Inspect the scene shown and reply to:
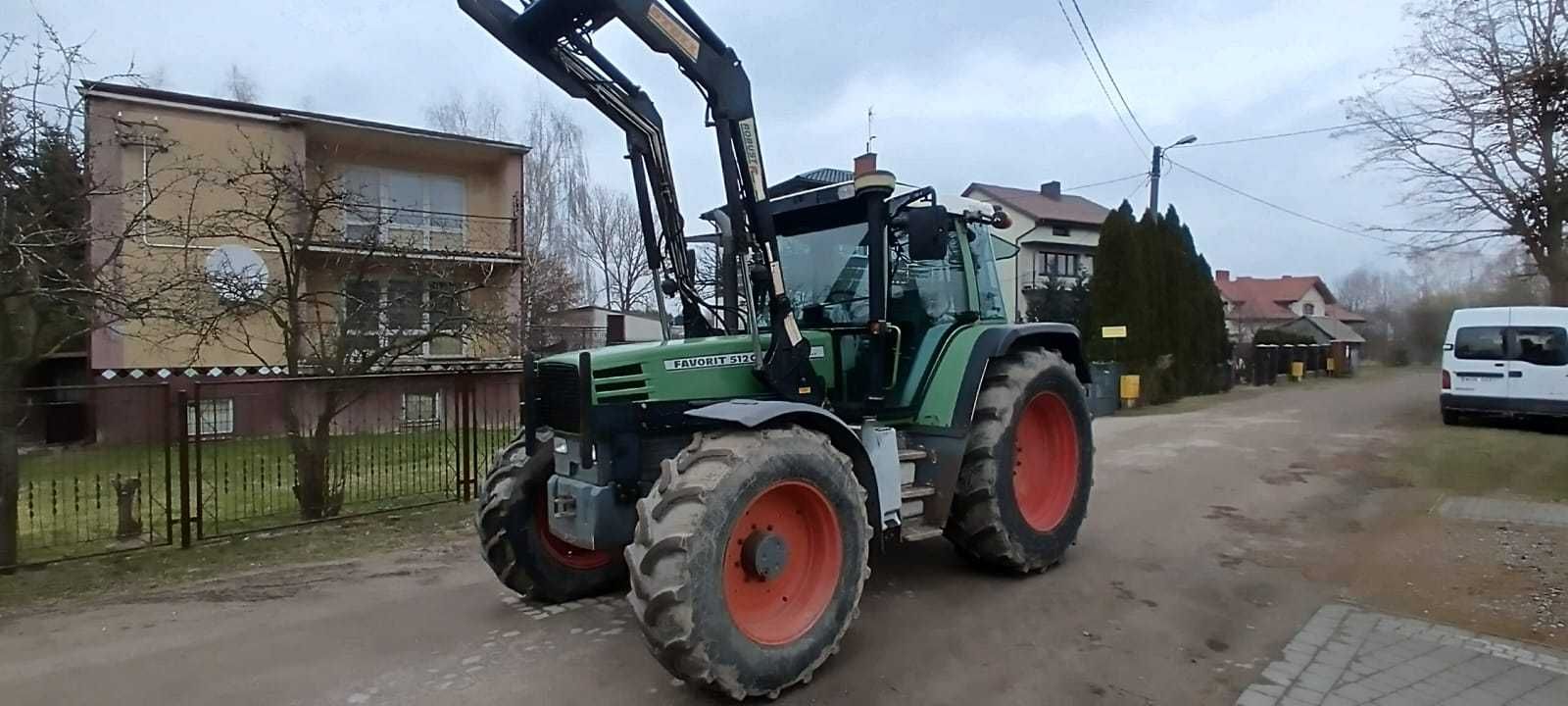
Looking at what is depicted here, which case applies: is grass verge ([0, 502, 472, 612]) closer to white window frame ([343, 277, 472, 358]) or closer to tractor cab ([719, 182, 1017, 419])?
white window frame ([343, 277, 472, 358])

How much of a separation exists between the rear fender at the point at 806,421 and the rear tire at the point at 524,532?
115 cm

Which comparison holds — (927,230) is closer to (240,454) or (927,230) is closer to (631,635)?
(631,635)

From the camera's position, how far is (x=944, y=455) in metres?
5.13

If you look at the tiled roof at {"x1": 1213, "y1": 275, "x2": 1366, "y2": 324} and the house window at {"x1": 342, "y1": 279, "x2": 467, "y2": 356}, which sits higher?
the tiled roof at {"x1": 1213, "y1": 275, "x2": 1366, "y2": 324}

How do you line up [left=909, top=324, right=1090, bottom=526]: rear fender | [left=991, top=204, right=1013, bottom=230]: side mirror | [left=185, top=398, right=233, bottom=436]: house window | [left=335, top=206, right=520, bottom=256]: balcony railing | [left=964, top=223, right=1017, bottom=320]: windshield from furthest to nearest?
[left=335, top=206, right=520, bottom=256]: balcony railing → [left=185, top=398, right=233, bottom=436]: house window → [left=964, top=223, right=1017, bottom=320]: windshield → [left=991, top=204, right=1013, bottom=230]: side mirror → [left=909, top=324, right=1090, bottom=526]: rear fender

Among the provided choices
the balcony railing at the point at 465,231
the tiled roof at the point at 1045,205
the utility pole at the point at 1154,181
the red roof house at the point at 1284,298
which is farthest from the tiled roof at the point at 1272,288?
the balcony railing at the point at 465,231

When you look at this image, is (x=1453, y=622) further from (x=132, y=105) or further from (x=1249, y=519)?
(x=132, y=105)

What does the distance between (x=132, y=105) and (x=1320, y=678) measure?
60.1 feet

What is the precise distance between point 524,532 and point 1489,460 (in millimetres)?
11166

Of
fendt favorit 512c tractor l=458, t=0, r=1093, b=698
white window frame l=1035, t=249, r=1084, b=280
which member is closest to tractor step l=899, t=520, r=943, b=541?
fendt favorit 512c tractor l=458, t=0, r=1093, b=698

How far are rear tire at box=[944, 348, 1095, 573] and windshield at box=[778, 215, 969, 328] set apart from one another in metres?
0.65

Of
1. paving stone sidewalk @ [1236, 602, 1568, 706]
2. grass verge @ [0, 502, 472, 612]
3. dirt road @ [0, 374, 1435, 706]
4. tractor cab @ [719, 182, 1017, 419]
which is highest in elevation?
tractor cab @ [719, 182, 1017, 419]

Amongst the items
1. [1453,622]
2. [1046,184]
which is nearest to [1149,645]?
[1453,622]

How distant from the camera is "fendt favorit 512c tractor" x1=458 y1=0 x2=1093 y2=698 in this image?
365 centimetres
